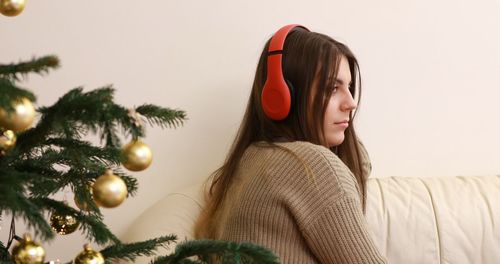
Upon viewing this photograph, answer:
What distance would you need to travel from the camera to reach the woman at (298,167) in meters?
1.13

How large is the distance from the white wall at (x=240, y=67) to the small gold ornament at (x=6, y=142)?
2.76 feet

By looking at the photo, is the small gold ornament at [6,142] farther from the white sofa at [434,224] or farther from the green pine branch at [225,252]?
the white sofa at [434,224]

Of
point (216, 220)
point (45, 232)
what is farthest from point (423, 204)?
point (45, 232)

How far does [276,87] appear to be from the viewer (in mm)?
1281

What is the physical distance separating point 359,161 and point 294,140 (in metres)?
0.25

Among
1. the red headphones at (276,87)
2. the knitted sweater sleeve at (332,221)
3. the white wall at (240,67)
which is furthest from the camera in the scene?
the white wall at (240,67)

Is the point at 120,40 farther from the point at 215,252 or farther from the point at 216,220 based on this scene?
the point at 215,252

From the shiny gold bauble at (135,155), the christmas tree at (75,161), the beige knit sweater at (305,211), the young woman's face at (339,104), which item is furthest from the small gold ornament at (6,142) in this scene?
the young woman's face at (339,104)

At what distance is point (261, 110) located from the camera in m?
1.39

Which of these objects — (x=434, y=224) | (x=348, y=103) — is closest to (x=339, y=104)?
(x=348, y=103)

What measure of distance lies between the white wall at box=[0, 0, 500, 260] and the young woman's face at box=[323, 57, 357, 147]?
0.28 meters

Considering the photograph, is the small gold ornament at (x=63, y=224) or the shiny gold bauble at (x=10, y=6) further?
the small gold ornament at (x=63, y=224)

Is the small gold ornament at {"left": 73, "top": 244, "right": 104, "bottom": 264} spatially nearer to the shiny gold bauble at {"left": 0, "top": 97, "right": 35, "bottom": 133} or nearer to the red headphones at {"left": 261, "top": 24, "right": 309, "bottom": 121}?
the shiny gold bauble at {"left": 0, "top": 97, "right": 35, "bottom": 133}

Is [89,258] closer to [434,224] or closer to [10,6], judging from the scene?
[10,6]
